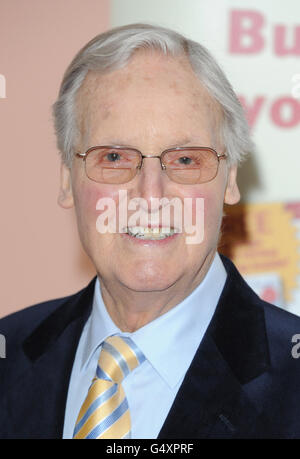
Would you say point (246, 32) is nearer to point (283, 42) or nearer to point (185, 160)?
point (283, 42)

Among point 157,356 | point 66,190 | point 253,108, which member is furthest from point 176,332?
point 253,108

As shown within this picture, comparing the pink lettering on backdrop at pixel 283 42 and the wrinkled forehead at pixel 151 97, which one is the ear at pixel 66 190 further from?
the pink lettering on backdrop at pixel 283 42

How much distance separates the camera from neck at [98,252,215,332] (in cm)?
168

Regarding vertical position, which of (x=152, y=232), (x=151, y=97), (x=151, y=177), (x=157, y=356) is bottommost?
(x=157, y=356)

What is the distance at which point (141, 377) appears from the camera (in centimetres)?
168

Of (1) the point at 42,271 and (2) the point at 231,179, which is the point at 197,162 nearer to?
(2) the point at 231,179

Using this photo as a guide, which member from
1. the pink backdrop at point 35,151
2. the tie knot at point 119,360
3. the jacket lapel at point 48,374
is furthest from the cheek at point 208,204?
the pink backdrop at point 35,151

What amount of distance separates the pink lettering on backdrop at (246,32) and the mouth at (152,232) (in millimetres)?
1216

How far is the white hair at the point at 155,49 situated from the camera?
1664mm

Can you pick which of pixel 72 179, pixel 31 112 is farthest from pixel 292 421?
pixel 31 112

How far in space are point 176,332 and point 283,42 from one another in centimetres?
140

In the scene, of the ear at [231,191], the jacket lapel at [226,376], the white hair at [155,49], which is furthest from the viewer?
the ear at [231,191]

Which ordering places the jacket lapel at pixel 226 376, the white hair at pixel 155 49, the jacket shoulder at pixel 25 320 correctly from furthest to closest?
the jacket shoulder at pixel 25 320, the white hair at pixel 155 49, the jacket lapel at pixel 226 376

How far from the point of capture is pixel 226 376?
64.0 inches
